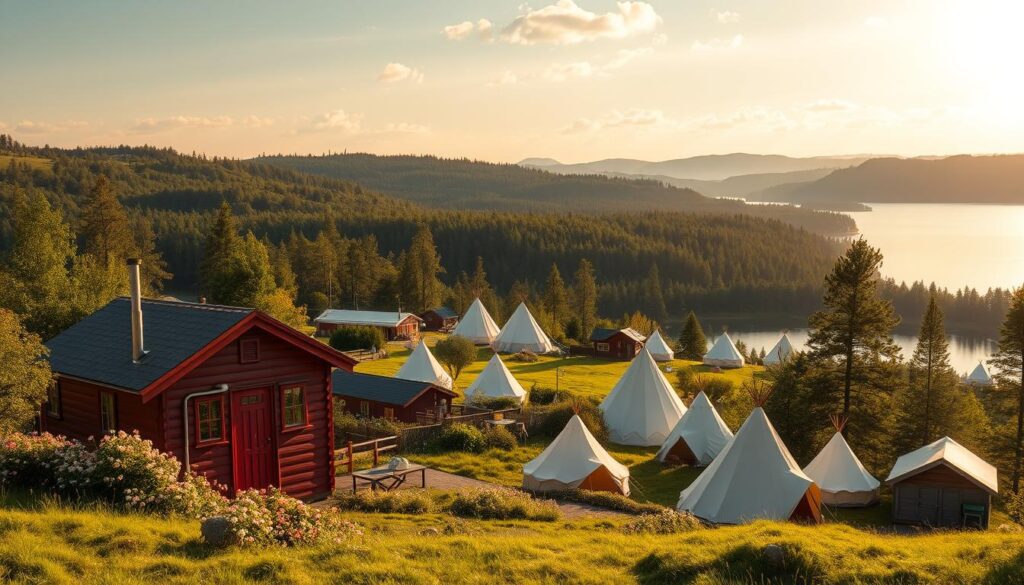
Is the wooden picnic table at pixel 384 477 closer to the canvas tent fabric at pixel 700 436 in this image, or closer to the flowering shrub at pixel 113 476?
the flowering shrub at pixel 113 476

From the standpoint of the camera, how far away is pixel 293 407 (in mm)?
14695

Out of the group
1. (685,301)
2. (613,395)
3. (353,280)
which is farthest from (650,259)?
(613,395)

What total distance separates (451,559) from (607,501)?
9196mm

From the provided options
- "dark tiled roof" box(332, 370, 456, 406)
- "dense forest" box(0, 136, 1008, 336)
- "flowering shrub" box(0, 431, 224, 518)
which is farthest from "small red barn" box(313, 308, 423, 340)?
"flowering shrub" box(0, 431, 224, 518)

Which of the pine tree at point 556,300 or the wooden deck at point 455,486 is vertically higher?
the wooden deck at point 455,486

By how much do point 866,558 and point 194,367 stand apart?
10163mm

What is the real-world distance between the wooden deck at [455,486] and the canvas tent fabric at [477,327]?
33.4m

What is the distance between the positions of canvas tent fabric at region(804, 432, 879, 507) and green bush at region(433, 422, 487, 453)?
967 centimetres

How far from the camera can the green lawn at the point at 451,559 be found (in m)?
7.81

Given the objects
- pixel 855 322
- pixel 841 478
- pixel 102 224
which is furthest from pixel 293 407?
pixel 102 224

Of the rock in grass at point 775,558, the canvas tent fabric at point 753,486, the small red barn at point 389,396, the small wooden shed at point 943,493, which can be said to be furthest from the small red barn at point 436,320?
the rock in grass at point 775,558

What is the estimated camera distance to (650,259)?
133000 mm

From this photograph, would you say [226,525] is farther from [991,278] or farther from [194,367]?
[991,278]

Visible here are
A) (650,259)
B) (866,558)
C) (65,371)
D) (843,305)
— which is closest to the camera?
(866,558)
